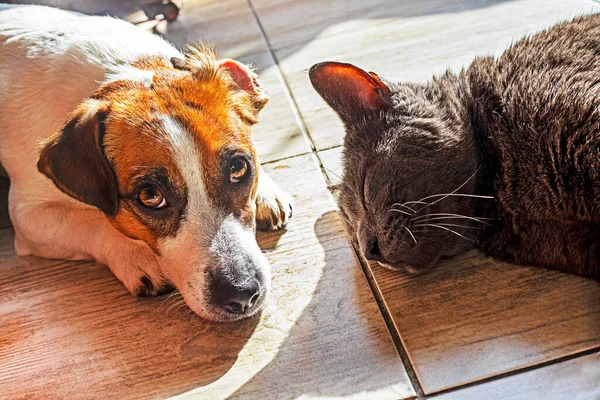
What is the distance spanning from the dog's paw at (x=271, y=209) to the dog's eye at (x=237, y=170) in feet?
1.13

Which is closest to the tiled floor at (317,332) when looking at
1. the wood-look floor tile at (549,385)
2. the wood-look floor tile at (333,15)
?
the wood-look floor tile at (549,385)

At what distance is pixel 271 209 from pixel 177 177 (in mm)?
567

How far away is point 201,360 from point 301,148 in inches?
48.8

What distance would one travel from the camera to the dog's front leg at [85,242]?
2.16 metres

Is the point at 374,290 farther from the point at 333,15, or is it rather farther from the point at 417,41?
the point at 333,15

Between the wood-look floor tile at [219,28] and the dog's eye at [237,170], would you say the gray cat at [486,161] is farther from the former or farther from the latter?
the wood-look floor tile at [219,28]

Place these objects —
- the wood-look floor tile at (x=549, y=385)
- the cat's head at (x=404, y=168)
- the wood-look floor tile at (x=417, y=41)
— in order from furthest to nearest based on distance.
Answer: the wood-look floor tile at (x=417, y=41), the cat's head at (x=404, y=168), the wood-look floor tile at (x=549, y=385)

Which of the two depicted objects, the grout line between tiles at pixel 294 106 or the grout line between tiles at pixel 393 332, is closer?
the grout line between tiles at pixel 393 332

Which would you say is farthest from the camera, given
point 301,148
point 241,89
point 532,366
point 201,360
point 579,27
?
point 301,148

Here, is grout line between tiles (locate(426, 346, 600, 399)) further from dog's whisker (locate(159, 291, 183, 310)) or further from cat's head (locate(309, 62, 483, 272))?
dog's whisker (locate(159, 291, 183, 310))

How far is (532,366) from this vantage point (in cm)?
167

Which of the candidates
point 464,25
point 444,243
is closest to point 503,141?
point 444,243

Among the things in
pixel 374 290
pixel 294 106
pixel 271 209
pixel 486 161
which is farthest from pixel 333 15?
pixel 374 290

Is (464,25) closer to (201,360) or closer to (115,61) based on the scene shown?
(115,61)
